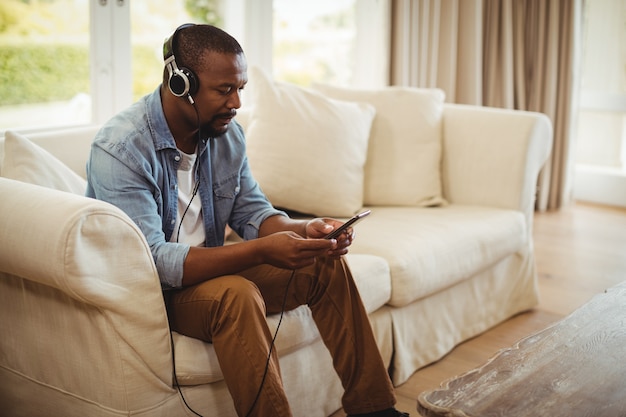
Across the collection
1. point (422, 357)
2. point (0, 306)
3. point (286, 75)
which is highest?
point (286, 75)

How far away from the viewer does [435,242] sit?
263cm

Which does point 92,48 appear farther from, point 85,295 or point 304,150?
point 85,295

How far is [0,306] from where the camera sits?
79.1 inches

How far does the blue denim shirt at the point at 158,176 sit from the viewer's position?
1842mm

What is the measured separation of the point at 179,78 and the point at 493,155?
152 cm

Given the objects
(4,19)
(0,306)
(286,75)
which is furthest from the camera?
(286,75)

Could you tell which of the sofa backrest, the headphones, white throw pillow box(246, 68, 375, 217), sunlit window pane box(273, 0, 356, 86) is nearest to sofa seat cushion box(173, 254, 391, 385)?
white throw pillow box(246, 68, 375, 217)

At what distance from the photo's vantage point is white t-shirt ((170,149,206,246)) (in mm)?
2033

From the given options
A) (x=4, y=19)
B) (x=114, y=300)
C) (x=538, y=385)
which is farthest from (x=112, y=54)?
(x=538, y=385)

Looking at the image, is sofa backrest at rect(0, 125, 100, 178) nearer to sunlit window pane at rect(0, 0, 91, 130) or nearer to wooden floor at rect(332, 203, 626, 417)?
sunlit window pane at rect(0, 0, 91, 130)

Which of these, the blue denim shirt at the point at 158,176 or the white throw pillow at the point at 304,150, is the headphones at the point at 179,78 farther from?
the white throw pillow at the point at 304,150

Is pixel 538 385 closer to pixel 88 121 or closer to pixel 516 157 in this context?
pixel 516 157

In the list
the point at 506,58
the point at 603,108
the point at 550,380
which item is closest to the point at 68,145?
the point at 550,380

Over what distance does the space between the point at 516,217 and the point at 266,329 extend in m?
1.45
